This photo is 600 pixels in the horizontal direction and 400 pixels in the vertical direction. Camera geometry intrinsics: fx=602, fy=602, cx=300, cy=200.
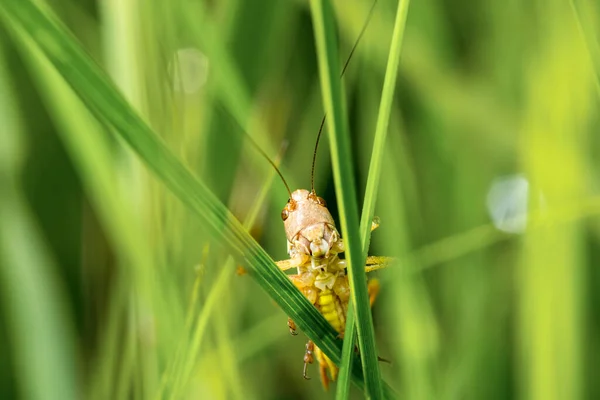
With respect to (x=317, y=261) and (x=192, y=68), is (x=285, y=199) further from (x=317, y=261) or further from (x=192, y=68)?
(x=192, y=68)

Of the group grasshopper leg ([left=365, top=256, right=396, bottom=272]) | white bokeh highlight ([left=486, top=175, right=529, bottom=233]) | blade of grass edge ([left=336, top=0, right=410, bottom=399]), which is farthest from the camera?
white bokeh highlight ([left=486, top=175, right=529, bottom=233])

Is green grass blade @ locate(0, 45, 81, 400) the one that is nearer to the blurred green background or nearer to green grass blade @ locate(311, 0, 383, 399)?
the blurred green background

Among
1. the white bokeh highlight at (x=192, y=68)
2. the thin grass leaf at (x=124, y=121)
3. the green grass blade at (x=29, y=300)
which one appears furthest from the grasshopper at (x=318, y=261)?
the green grass blade at (x=29, y=300)

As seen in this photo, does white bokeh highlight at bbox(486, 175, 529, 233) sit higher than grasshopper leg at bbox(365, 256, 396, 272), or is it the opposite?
white bokeh highlight at bbox(486, 175, 529, 233)

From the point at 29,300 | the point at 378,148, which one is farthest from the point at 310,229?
the point at 29,300

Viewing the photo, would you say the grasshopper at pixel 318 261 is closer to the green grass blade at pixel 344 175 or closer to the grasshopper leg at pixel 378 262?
the grasshopper leg at pixel 378 262

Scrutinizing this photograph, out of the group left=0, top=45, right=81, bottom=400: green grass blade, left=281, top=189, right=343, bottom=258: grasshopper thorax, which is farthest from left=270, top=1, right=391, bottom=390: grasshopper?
left=0, top=45, right=81, bottom=400: green grass blade
